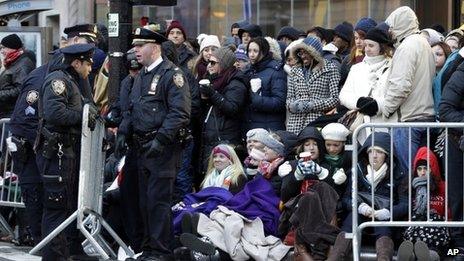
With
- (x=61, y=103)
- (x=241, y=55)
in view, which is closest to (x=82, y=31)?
(x=241, y=55)

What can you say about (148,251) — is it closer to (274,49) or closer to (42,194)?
(42,194)

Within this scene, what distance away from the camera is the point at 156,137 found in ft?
37.5

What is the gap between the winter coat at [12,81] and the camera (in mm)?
14544

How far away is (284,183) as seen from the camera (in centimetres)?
1173

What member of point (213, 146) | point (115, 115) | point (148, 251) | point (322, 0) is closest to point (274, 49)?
point (213, 146)

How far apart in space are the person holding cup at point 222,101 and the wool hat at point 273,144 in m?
0.94

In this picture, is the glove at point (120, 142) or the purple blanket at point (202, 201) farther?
the purple blanket at point (202, 201)

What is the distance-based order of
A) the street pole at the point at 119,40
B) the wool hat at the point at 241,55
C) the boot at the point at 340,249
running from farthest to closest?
the wool hat at the point at 241,55 < the street pole at the point at 119,40 < the boot at the point at 340,249

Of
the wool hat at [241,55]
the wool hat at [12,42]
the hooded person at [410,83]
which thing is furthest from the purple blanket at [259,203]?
the wool hat at [12,42]

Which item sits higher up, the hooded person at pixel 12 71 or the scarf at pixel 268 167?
the hooded person at pixel 12 71

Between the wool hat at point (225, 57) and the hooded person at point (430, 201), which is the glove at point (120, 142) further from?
the hooded person at point (430, 201)

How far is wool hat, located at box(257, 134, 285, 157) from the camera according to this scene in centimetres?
1227

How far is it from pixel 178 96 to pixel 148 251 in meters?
1.40

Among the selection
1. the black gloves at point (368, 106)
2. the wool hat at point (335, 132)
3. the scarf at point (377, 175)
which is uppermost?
the black gloves at point (368, 106)
